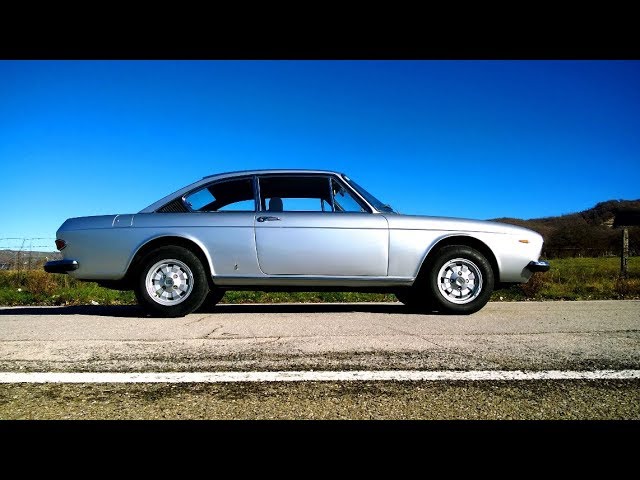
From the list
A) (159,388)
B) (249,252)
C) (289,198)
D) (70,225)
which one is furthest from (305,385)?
(70,225)

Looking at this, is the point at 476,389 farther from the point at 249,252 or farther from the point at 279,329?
the point at 249,252

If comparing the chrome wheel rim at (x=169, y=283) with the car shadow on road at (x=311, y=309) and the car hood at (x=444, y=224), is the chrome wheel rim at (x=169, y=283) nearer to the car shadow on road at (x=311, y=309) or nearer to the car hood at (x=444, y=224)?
the car shadow on road at (x=311, y=309)

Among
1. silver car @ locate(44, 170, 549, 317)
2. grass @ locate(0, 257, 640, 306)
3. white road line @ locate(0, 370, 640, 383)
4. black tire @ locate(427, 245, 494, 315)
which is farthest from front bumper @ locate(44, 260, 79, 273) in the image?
black tire @ locate(427, 245, 494, 315)

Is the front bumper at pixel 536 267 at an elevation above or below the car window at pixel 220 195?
below

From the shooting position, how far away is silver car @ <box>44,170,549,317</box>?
4656mm

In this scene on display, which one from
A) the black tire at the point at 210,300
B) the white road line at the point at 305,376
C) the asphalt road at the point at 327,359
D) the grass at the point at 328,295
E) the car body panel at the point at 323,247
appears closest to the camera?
the asphalt road at the point at 327,359

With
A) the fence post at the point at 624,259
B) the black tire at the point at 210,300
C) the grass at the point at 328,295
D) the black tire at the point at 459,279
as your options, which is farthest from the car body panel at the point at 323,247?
the fence post at the point at 624,259

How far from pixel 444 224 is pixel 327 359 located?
2829 mm

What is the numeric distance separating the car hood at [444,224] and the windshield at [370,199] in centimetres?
20

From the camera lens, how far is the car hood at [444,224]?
4756mm
